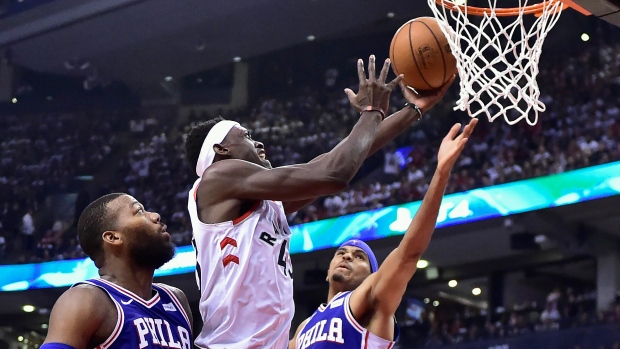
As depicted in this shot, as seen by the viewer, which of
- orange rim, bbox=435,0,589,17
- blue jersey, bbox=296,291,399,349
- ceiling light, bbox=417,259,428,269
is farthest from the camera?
ceiling light, bbox=417,259,428,269

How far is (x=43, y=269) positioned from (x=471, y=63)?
12.3m

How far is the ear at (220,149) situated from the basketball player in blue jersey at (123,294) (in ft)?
1.04

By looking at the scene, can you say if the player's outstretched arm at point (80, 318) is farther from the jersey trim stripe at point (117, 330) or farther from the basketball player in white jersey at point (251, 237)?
the basketball player in white jersey at point (251, 237)

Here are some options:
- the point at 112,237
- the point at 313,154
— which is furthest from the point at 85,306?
the point at 313,154

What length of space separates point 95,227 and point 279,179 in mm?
701

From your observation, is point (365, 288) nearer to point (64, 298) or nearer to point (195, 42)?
point (64, 298)

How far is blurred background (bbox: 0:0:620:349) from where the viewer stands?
12008mm

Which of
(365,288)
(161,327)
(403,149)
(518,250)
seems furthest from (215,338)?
(403,149)

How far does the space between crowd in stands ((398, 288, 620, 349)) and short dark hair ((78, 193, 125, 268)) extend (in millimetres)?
8762

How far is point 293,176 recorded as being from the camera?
2828 mm

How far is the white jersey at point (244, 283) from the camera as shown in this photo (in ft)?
9.19

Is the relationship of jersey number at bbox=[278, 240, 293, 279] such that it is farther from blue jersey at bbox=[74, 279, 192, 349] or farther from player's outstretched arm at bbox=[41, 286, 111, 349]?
player's outstretched arm at bbox=[41, 286, 111, 349]

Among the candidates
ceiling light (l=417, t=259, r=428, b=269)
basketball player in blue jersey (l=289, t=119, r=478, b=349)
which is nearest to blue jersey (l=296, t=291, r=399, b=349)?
basketball player in blue jersey (l=289, t=119, r=478, b=349)

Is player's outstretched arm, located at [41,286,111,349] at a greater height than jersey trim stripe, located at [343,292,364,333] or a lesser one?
greater
